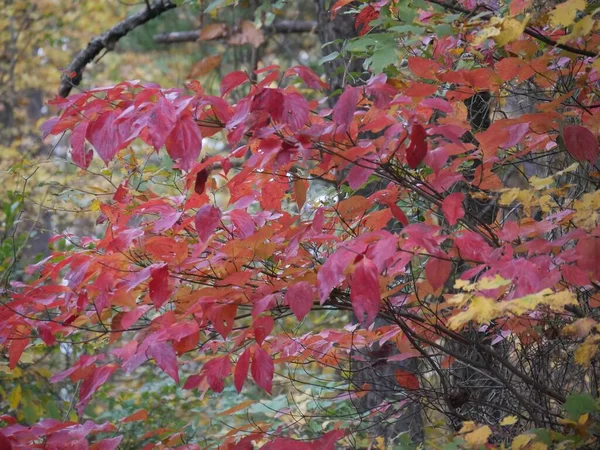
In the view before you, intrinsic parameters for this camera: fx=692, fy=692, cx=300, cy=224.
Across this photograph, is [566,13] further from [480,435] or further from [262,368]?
[262,368]

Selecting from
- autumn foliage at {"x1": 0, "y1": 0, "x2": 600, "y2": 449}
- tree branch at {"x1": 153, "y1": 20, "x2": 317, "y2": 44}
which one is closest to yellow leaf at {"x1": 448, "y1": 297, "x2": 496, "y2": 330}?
autumn foliage at {"x1": 0, "y1": 0, "x2": 600, "y2": 449}

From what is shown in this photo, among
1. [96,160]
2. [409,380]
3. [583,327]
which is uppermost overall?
[583,327]

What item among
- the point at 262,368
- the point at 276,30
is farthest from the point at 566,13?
the point at 276,30

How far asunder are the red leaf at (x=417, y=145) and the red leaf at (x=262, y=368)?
66 centimetres

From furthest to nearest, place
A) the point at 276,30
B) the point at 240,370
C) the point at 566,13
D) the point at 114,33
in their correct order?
1. the point at 276,30
2. the point at 114,33
3. the point at 240,370
4. the point at 566,13

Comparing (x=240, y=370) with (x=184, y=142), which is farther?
(x=240, y=370)

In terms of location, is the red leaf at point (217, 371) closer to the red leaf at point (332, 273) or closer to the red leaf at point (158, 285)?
the red leaf at point (158, 285)

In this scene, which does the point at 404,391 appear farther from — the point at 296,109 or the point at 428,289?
the point at 296,109

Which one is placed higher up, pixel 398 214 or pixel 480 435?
pixel 398 214

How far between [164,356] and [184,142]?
20.6 inches

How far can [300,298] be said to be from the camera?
5.41 feet

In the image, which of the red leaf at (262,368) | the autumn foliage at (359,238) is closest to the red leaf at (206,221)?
the autumn foliage at (359,238)

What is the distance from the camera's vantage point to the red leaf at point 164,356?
1.66 m

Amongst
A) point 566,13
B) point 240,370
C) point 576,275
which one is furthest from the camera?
point 240,370
